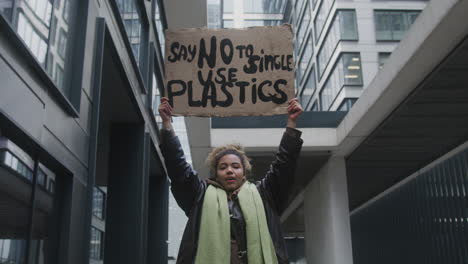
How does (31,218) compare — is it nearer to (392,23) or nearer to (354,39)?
(354,39)

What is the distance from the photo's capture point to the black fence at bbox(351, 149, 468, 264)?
627 inches

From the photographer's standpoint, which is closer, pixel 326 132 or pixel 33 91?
pixel 33 91

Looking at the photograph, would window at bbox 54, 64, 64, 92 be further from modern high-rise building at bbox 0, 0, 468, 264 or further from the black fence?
the black fence

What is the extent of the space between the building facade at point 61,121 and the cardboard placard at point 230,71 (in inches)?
54.3

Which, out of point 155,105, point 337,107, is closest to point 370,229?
point 337,107

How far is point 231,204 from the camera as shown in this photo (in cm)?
352

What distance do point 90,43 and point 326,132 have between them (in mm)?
8593

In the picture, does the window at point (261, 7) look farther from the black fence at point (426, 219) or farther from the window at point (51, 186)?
the window at point (51, 186)

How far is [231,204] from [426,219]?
1602 cm

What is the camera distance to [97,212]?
29438 mm

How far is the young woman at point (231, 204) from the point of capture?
3.30 m

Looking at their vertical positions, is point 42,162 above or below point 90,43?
below

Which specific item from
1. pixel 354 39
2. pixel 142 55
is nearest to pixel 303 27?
pixel 354 39

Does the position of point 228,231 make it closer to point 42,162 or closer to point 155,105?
point 42,162
